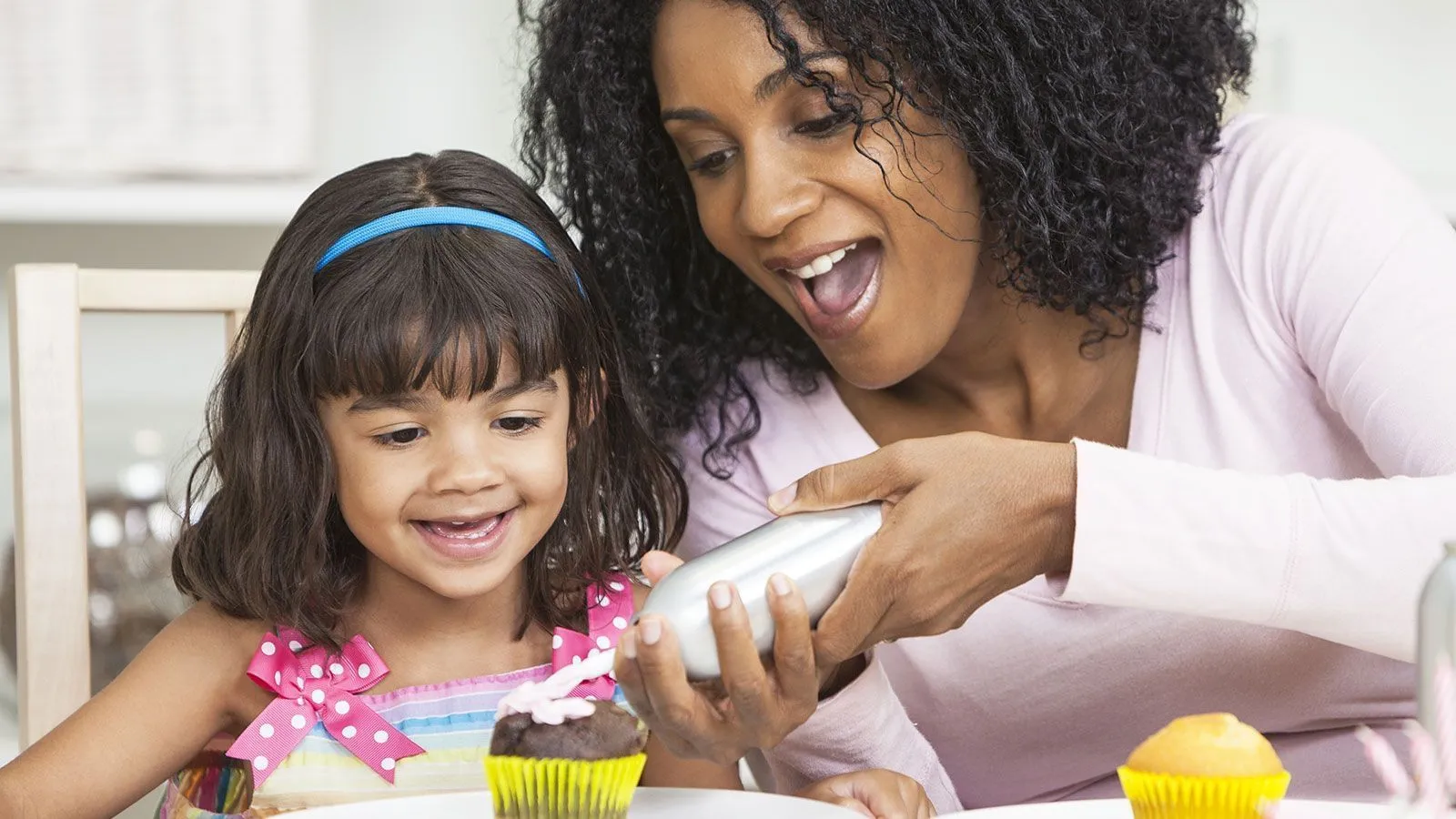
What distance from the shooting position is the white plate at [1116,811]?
2.35 ft

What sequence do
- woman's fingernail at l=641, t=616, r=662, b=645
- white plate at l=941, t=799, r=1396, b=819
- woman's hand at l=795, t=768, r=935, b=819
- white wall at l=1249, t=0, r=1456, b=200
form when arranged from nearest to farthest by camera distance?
white plate at l=941, t=799, r=1396, b=819
woman's fingernail at l=641, t=616, r=662, b=645
woman's hand at l=795, t=768, r=935, b=819
white wall at l=1249, t=0, r=1456, b=200

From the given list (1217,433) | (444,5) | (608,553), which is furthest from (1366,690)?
(444,5)

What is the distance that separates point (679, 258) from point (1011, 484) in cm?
65

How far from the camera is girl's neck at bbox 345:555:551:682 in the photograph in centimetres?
135

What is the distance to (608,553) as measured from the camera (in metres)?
1.45

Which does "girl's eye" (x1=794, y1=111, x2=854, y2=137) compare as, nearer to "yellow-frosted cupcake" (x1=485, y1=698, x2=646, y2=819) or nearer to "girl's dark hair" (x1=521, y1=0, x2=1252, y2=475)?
"girl's dark hair" (x1=521, y1=0, x2=1252, y2=475)

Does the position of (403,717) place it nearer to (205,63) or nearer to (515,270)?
(515,270)

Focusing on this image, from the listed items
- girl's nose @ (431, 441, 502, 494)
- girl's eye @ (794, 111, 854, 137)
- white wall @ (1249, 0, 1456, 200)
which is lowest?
girl's nose @ (431, 441, 502, 494)

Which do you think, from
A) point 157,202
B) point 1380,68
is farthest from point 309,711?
point 1380,68

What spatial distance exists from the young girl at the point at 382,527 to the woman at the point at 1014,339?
0.15 meters

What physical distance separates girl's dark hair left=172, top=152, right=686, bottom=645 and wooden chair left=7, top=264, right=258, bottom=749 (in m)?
0.13

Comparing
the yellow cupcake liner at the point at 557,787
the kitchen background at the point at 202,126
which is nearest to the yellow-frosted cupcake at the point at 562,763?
the yellow cupcake liner at the point at 557,787

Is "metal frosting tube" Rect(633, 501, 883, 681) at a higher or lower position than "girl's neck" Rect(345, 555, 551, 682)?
higher

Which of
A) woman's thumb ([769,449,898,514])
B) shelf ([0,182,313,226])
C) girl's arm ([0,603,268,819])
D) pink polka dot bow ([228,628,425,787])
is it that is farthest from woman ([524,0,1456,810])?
shelf ([0,182,313,226])
